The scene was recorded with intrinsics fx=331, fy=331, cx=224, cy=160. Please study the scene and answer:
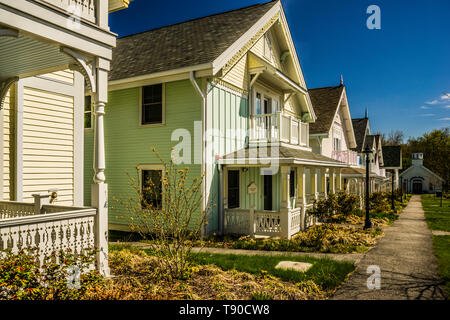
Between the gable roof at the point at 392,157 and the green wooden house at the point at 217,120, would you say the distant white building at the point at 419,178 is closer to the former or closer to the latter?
the gable roof at the point at 392,157

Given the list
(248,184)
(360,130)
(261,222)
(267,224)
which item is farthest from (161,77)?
(360,130)

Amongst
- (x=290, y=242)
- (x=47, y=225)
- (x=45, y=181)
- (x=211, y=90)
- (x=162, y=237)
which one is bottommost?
(x=290, y=242)

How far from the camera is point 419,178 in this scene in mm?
56594

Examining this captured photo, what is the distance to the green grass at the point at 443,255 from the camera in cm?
685

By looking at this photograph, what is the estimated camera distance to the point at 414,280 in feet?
21.8

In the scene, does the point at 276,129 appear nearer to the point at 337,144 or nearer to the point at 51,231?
the point at 51,231

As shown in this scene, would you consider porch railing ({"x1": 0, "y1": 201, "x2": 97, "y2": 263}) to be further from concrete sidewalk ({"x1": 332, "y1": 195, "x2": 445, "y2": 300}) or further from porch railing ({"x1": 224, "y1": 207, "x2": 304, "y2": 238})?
porch railing ({"x1": 224, "y1": 207, "x2": 304, "y2": 238})

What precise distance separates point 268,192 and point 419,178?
51.9 meters

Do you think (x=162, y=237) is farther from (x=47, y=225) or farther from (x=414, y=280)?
(x=414, y=280)

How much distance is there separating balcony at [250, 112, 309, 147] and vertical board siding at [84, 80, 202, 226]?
3493 mm

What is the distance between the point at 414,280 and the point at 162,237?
5.19 m

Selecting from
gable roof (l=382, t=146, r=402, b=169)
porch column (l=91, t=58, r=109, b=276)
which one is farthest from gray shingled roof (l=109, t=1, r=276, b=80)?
gable roof (l=382, t=146, r=402, b=169)

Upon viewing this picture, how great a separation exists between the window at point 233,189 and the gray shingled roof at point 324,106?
370 inches
